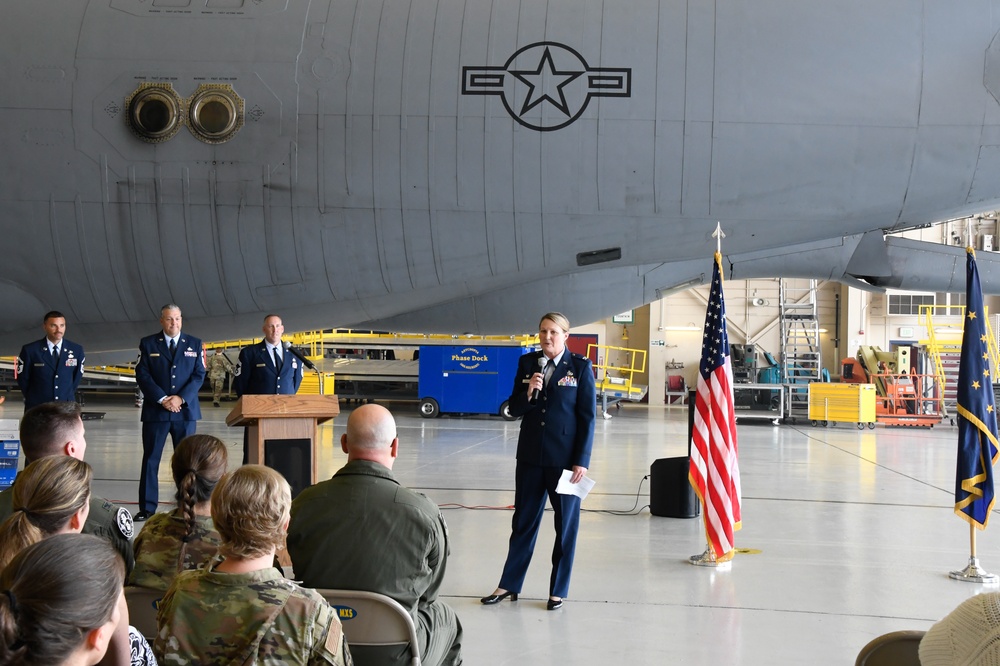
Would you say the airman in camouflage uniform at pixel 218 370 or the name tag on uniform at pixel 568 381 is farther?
the airman in camouflage uniform at pixel 218 370

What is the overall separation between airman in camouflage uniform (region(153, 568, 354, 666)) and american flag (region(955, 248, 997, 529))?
206 inches

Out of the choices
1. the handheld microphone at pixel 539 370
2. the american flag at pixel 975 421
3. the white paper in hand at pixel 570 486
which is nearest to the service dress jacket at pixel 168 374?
the handheld microphone at pixel 539 370

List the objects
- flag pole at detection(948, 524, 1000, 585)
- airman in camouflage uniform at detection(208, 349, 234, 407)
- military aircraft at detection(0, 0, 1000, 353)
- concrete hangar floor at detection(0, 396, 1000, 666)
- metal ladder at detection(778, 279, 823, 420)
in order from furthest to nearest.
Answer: airman in camouflage uniform at detection(208, 349, 234, 407) < metal ladder at detection(778, 279, 823, 420) < flag pole at detection(948, 524, 1000, 585) < military aircraft at detection(0, 0, 1000, 353) < concrete hangar floor at detection(0, 396, 1000, 666)

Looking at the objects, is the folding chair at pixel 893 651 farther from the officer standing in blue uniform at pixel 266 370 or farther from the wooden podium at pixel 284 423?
the officer standing in blue uniform at pixel 266 370

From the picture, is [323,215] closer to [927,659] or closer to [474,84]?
[474,84]

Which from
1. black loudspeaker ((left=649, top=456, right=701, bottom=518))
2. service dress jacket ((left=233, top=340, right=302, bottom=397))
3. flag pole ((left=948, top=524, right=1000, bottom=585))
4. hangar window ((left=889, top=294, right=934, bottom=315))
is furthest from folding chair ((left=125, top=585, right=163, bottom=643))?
hangar window ((left=889, top=294, right=934, bottom=315))

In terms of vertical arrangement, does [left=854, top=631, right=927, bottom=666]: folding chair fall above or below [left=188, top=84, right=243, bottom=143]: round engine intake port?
below

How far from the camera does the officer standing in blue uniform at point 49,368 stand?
7457 mm

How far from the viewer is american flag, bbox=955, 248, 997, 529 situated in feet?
20.3

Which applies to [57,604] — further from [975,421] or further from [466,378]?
[466,378]

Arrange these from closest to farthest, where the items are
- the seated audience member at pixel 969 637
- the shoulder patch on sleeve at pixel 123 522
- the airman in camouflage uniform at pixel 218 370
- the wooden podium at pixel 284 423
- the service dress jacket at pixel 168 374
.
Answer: the seated audience member at pixel 969 637
the shoulder patch on sleeve at pixel 123 522
the wooden podium at pixel 284 423
the service dress jacket at pixel 168 374
the airman in camouflage uniform at pixel 218 370

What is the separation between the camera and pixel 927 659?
4.44 ft

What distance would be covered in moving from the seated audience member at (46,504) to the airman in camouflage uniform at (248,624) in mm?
413

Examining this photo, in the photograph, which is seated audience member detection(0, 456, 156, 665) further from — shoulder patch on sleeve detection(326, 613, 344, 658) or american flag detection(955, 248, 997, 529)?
american flag detection(955, 248, 997, 529)
